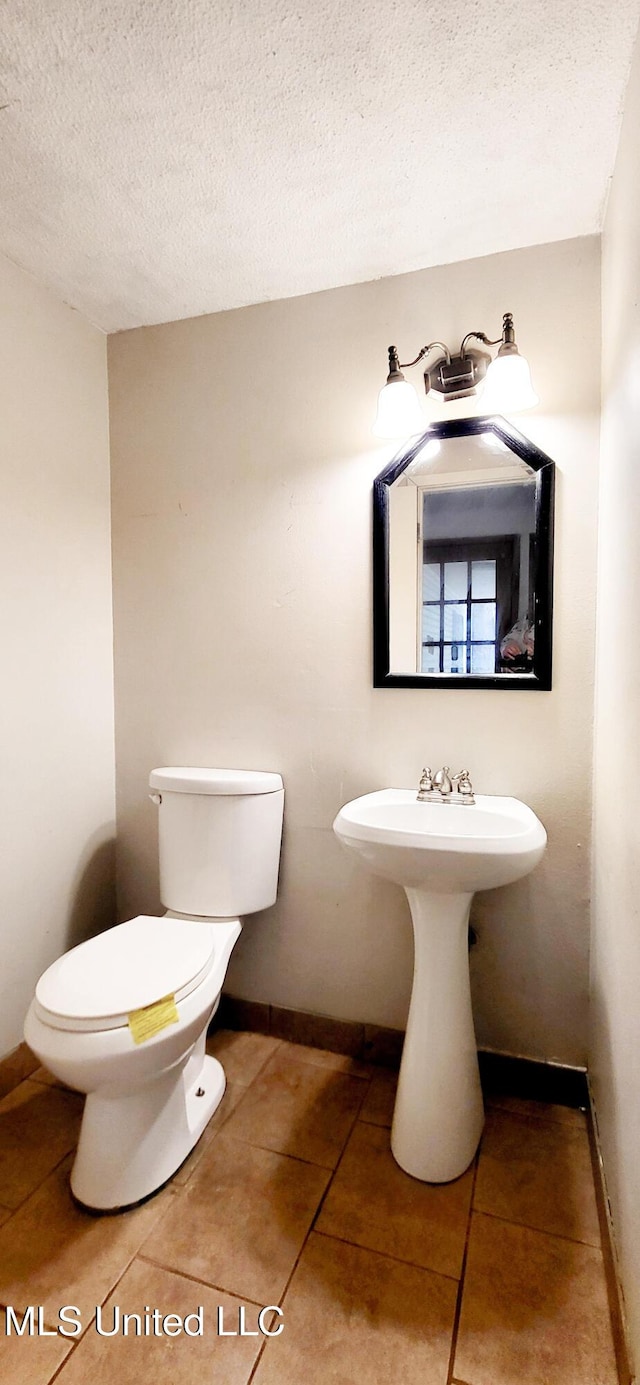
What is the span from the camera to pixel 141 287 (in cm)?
158

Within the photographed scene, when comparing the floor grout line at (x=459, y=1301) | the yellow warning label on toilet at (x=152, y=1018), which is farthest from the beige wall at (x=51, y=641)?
the floor grout line at (x=459, y=1301)

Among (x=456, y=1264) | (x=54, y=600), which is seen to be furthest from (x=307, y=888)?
(x=54, y=600)

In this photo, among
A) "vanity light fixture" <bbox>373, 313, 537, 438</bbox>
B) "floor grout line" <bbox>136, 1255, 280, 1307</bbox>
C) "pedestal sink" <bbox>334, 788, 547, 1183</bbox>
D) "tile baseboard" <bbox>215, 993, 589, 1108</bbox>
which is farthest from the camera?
"tile baseboard" <bbox>215, 993, 589, 1108</bbox>

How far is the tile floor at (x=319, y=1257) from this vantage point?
92cm

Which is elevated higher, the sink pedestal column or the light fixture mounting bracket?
the light fixture mounting bracket

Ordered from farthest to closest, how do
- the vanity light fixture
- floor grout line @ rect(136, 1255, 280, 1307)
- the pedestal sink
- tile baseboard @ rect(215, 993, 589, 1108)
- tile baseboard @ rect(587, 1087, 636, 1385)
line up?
1. tile baseboard @ rect(215, 993, 589, 1108)
2. the vanity light fixture
3. the pedestal sink
4. floor grout line @ rect(136, 1255, 280, 1307)
5. tile baseboard @ rect(587, 1087, 636, 1385)

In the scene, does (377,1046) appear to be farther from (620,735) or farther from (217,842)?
(620,735)

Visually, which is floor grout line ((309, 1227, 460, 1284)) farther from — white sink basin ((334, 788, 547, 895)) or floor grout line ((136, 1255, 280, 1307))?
white sink basin ((334, 788, 547, 895))

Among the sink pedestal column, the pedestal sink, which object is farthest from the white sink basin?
the sink pedestal column

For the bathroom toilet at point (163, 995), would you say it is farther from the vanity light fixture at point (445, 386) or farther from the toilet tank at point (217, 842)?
the vanity light fixture at point (445, 386)

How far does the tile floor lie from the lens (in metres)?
0.92

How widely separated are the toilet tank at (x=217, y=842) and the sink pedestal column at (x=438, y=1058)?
0.48m

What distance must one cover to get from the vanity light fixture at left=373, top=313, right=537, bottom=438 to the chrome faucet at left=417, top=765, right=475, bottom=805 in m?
0.85

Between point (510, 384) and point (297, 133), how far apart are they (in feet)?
2.06
